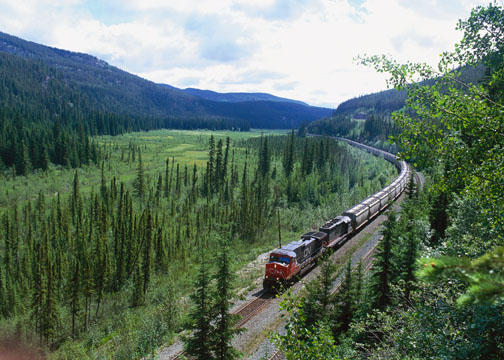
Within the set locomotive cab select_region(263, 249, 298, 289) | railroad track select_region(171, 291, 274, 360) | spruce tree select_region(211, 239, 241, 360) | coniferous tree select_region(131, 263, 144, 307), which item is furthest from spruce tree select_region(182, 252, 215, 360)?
coniferous tree select_region(131, 263, 144, 307)

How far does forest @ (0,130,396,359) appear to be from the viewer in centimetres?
2447

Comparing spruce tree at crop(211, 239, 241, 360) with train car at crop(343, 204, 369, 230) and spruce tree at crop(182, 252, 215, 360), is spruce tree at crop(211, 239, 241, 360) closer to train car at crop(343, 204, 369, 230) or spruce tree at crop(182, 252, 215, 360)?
spruce tree at crop(182, 252, 215, 360)

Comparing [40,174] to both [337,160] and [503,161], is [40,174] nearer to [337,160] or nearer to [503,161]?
[337,160]

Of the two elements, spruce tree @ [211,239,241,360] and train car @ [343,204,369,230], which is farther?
train car @ [343,204,369,230]

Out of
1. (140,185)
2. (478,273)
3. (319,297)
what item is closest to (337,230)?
(319,297)

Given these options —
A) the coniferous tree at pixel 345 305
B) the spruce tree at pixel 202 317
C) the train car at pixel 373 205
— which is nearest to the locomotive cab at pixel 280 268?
the coniferous tree at pixel 345 305

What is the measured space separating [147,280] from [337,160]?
7473 centimetres

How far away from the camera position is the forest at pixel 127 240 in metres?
24.5

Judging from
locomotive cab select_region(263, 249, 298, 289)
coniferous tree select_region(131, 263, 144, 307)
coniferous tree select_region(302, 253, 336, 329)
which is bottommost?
coniferous tree select_region(131, 263, 144, 307)

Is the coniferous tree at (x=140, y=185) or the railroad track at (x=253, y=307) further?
the coniferous tree at (x=140, y=185)

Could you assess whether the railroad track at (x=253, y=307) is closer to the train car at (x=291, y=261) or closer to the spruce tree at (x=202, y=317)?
the train car at (x=291, y=261)

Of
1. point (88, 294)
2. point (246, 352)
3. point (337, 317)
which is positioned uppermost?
point (337, 317)

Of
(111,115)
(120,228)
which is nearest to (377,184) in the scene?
(120,228)

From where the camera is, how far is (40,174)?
3199 inches
